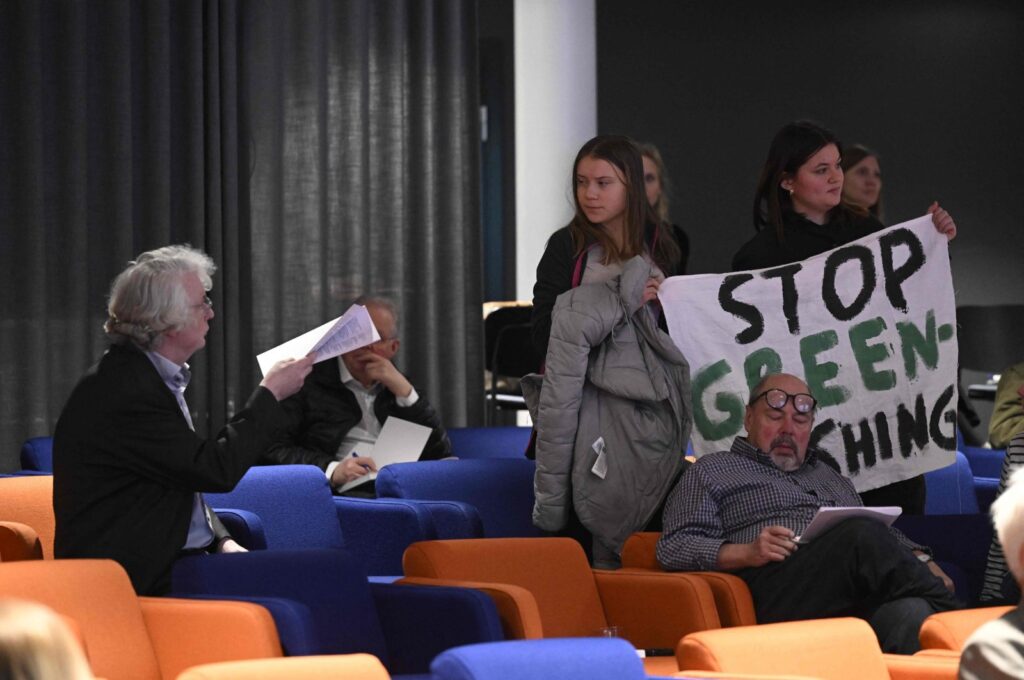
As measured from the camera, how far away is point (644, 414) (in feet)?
16.1

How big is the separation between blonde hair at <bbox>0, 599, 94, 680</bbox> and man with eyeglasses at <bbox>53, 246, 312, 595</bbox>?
2.05 m

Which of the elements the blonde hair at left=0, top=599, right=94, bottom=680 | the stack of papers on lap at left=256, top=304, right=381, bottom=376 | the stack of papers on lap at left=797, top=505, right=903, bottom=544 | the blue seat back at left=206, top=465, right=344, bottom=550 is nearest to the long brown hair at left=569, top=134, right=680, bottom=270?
the stack of papers on lap at left=256, top=304, right=381, bottom=376

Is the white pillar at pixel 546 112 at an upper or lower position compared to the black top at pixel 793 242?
upper

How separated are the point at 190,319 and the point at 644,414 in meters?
1.49

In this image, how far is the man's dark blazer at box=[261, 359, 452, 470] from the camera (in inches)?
235

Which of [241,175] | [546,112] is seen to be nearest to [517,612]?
[241,175]

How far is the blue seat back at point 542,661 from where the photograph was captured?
269cm

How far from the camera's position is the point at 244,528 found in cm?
486

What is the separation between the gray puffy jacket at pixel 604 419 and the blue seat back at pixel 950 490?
1.93 meters

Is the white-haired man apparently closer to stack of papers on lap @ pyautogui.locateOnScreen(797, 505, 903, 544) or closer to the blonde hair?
the blonde hair

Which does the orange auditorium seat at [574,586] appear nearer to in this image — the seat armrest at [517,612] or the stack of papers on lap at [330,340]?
the seat armrest at [517,612]

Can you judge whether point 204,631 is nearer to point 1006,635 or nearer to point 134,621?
point 134,621

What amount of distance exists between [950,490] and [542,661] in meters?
4.06

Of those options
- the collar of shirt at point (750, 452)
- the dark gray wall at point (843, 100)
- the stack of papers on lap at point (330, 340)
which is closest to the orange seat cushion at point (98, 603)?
the stack of papers on lap at point (330, 340)
